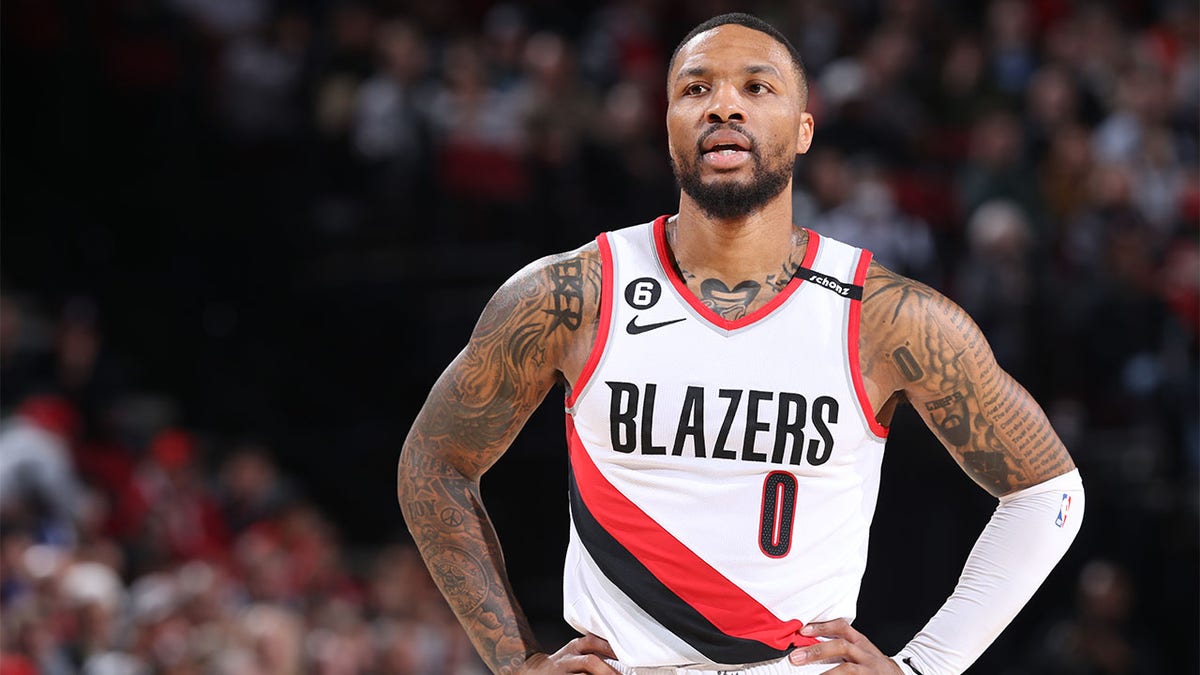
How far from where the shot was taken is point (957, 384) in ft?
13.7

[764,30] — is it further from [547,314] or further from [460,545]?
[460,545]

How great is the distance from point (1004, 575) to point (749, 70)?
1403mm

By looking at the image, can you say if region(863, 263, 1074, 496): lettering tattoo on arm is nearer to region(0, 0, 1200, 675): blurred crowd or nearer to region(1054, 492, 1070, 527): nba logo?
region(1054, 492, 1070, 527): nba logo

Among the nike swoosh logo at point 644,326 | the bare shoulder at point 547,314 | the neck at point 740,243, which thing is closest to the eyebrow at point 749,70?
the neck at point 740,243

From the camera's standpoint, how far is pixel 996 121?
40.9 feet

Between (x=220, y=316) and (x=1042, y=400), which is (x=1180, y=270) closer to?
(x=1042, y=400)

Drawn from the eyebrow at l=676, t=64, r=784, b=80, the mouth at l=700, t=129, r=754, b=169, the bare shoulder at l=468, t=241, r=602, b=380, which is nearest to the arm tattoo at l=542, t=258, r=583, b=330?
the bare shoulder at l=468, t=241, r=602, b=380

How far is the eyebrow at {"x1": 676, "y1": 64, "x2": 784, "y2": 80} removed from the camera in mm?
4203

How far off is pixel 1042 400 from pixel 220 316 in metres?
5.80

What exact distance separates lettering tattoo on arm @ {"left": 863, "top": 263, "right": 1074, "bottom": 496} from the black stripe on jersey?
2.31 feet

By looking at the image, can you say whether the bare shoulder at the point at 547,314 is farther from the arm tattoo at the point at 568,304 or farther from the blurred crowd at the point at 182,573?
the blurred crowd at the point at 182,573

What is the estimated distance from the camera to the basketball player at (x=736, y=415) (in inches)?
161

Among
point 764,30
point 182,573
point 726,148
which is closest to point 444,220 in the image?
point 182,573

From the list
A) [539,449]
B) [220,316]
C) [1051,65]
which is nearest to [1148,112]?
[1051,65]
